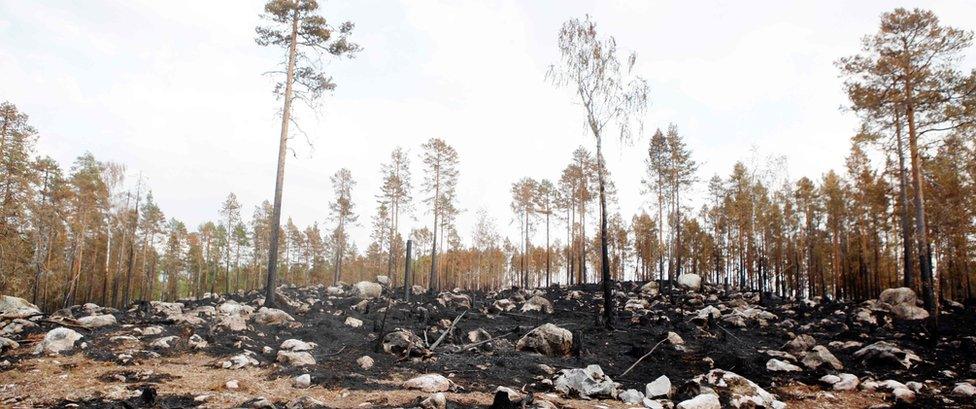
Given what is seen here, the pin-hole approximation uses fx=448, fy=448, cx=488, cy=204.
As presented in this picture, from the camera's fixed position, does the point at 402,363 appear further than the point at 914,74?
No

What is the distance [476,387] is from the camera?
787 cm

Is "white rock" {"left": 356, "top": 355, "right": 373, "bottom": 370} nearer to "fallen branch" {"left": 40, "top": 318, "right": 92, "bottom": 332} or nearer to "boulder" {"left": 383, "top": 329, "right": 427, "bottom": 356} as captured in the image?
"boulder" {"left": 383, "top": 329, "right": 427, "bottom": 356}

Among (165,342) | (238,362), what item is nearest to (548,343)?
(238,362)

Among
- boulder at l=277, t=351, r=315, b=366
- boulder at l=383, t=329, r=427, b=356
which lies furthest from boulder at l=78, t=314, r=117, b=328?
boulder at l=383, t=329, r=427, b=356

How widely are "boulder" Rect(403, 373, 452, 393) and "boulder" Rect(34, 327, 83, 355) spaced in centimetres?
675

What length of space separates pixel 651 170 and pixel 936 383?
84.3 feet

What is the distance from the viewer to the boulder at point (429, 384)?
757cm

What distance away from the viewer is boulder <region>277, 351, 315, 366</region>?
901 centimetres

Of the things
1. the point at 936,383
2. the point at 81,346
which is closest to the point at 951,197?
the point at 936,383

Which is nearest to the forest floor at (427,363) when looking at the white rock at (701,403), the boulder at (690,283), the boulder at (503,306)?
the white rock at (701,403)

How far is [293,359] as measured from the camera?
29.8 feet

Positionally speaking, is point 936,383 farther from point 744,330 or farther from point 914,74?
point 914,74

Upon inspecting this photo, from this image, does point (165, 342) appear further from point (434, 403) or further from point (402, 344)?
point (434, 403)

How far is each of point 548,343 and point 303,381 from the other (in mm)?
5968
